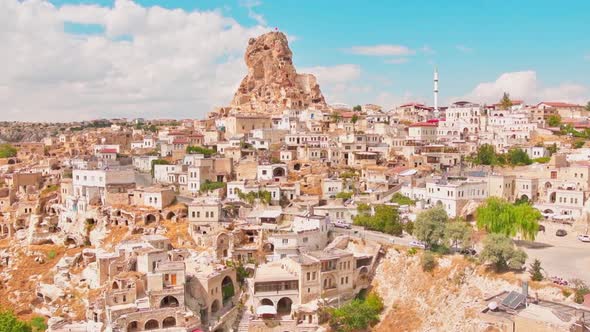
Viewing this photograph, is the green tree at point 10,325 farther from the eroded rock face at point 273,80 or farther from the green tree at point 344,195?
the eroded rock face at point 273,80

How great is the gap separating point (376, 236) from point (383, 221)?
1.75 metres

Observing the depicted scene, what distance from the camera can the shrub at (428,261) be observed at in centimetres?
3591

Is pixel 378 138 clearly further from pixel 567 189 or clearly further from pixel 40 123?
pixel 40 123

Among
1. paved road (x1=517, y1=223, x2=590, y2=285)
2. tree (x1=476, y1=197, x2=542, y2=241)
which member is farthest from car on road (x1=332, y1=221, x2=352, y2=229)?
paved road (x1=517, y1=223, x2=590, y2=285)

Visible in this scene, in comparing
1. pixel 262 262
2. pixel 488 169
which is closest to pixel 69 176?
pixel 262 262

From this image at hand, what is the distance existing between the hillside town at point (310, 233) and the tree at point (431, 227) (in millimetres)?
137

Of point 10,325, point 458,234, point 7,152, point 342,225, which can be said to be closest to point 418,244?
point 458,234

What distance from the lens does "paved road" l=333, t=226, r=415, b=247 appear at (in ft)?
131

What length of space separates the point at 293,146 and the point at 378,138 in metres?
10.2

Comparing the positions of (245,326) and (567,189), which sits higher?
(567,189)

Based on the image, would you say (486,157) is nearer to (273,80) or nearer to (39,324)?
(39,324)

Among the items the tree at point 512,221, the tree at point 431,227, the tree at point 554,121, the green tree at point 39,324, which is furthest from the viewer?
the tree at point 554,121

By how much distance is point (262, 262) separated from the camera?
3984cm

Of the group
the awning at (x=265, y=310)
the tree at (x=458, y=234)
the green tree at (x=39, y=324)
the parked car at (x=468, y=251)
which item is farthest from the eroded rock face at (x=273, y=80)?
the awning at (x=265, y=310)
